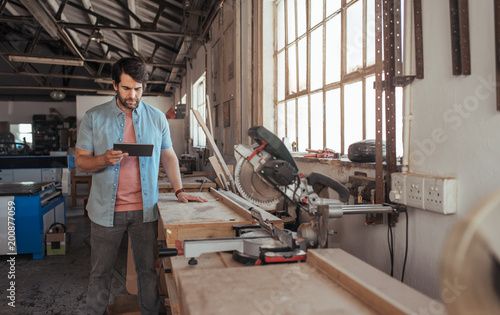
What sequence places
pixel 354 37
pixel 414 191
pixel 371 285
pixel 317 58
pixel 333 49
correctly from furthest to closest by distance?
pixel 317 58
pixel 333 49
pixel 354 37
pixel 414 191
pixel 371 285

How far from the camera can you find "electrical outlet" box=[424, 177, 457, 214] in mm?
1336

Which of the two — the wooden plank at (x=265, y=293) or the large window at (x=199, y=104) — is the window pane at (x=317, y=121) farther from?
the large window at (x=199, y=104)

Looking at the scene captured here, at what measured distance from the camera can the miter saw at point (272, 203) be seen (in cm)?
128

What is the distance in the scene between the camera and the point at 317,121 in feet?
9.62

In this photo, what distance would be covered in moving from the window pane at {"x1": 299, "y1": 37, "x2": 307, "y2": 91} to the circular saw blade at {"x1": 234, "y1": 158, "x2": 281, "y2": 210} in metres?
→ 1.53

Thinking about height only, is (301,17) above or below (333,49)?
above

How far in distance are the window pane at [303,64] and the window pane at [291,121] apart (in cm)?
24

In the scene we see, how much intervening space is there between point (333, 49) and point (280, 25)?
1.16m

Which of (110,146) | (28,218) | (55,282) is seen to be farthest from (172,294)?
(28,218)

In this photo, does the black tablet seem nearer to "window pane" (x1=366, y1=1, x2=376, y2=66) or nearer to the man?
the man

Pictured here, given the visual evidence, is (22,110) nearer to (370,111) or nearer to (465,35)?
(370,111)

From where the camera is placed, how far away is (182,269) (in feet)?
4.10

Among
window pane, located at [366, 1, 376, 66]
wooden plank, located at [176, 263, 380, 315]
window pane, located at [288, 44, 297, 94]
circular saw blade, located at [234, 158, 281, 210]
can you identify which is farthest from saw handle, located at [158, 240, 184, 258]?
window pane, located at [288, 44, 297, 94]

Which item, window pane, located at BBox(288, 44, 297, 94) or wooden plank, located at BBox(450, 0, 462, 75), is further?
window pane, located at BBox(288, 44, 297, 94)
